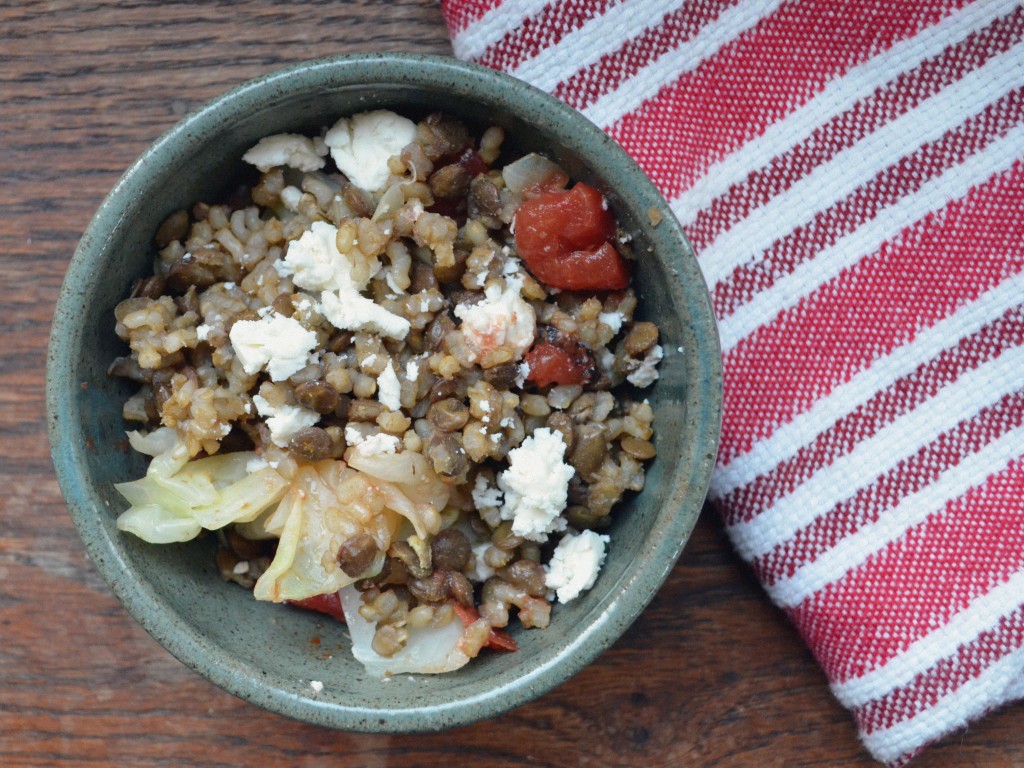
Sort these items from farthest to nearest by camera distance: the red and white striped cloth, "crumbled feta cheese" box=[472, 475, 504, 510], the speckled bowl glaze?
1. the red and white striped cloth
2. "crumbled feta cheese" box=[472, 475, 504, 510]
3. the speckled bowl glaze

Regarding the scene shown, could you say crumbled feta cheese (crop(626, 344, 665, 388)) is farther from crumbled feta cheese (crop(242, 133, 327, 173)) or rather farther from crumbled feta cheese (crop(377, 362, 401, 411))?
crumbled feta cheese (crop(242, 133, 327, 173))

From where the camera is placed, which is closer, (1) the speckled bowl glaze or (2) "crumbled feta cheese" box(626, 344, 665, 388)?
(1) the speckled bowl glaze

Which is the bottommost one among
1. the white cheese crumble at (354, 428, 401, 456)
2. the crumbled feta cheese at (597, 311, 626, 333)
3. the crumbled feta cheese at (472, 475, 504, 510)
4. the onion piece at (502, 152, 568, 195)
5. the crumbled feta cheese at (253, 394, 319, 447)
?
the crumbled feta cheese at (472, 475, 504, 510)

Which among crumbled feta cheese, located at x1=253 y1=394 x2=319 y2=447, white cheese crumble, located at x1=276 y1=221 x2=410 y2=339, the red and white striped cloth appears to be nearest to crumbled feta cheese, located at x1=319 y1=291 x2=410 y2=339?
white cheese crumble, located at x1=276 y1=221 x2=410 y2=339

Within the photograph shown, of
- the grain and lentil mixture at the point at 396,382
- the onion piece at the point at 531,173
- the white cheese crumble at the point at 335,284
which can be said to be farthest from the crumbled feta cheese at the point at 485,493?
the onion piece at the point at 531,173

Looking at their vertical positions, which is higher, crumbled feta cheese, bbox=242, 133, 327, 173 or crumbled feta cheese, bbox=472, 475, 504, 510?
crumbled feta cheese, bbox=242, 133, 327, 173

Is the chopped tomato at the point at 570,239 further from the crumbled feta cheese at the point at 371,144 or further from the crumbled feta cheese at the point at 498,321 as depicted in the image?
the crumbled feta cheese at the point at 371,144

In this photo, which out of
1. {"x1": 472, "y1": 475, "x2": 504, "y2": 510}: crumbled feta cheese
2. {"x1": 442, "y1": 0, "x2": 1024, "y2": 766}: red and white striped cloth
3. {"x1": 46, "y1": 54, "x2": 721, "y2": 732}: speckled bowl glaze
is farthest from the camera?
{"x1": 442, "y1": 0, "x2": 1024, "y2": 766}: red and white striped cloth
